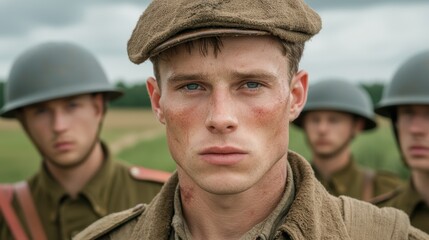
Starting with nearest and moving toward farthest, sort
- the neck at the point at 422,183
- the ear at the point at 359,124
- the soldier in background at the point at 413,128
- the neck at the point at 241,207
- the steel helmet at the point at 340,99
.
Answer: the neck at the point at 241,207, the soldier in background at the point at 413,128, the neck at the point at 422,183, the steel helmet at the point at 340,99, the ear at the point at 359,124

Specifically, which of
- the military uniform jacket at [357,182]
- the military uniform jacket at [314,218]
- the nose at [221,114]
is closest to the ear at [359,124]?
the military uniform jacket at [357,182]

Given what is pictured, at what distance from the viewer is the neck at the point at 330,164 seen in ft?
37.0

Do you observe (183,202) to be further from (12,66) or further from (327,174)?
(327,174)

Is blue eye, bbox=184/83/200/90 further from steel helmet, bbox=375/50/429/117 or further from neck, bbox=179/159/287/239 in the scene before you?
steel helmet, bbox=375/50/429/117

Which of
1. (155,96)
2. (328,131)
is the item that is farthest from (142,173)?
(155,96)

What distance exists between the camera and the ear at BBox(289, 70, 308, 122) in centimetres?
423

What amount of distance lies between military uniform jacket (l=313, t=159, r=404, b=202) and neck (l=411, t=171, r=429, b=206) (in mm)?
3304

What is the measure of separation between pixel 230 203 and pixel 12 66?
18.6 feet

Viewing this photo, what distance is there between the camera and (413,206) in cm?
734

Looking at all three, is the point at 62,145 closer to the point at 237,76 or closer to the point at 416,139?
the point at 416,139

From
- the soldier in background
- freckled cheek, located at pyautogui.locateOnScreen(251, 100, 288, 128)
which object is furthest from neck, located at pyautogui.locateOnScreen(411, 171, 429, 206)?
freckled cheek, located at pyautogui.locateOnScreen(251, 100, 288, 128)

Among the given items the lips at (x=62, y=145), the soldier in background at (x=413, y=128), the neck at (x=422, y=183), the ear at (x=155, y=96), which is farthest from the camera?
the lips at (x=62, y=145)

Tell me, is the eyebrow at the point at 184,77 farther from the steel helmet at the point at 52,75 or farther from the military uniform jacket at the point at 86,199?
the steel helmet at the point at 52,75

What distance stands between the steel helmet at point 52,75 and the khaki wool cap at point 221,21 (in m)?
4.46
